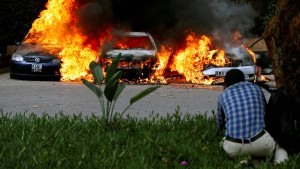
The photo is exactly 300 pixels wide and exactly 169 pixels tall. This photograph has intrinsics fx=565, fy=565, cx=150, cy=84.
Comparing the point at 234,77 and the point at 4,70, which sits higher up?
the point at 4,70

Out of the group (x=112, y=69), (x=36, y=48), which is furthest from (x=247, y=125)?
(x=36, y=48)

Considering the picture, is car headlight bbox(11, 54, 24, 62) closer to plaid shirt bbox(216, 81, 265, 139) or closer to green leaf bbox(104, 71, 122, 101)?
green leaf bbox(104, 71, 122, 101)

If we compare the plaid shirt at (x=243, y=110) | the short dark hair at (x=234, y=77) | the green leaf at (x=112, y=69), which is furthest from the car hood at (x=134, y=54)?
the plaid shirt at (x=243, y=110)

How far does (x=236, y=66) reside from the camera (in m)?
17.6

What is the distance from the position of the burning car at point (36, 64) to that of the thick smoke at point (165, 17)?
1610mm

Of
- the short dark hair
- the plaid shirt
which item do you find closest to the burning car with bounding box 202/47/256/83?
the short dark hair

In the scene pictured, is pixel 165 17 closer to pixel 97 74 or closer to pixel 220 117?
pixel 97 74

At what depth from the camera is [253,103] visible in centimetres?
565

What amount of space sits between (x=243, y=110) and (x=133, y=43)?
13058 millimetres

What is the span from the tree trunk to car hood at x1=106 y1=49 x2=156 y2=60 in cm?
1018

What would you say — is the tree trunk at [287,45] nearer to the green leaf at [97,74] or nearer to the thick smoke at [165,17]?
the green leaf at [97,74]

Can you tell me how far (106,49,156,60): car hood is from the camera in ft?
55.8

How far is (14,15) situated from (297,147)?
2426cm

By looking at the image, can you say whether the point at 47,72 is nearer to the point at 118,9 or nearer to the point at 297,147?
the point at 118,9
